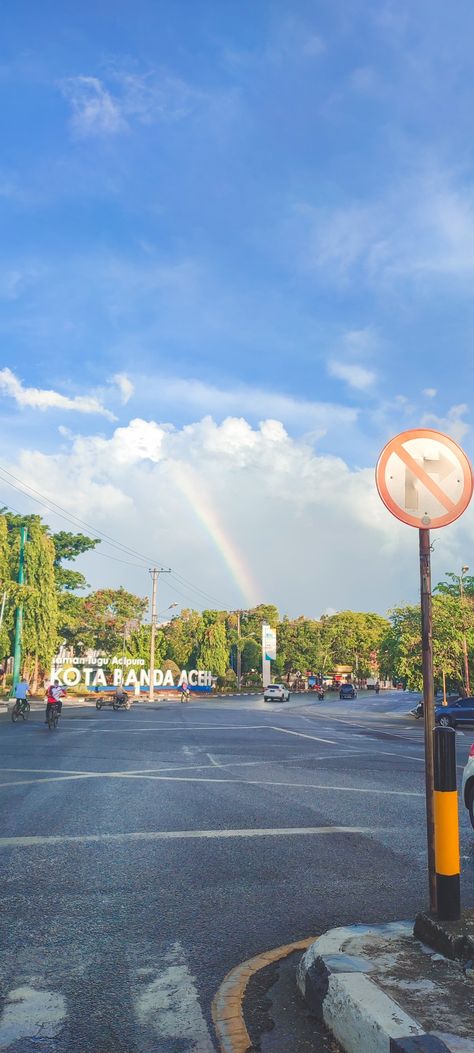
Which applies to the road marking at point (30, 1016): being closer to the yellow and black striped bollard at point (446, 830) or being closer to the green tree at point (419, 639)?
the yellow and black striped bollard at point (446, 830)

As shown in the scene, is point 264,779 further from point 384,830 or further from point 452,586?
point 452,586

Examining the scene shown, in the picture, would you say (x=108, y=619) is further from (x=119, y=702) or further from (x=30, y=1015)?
(x=30, y=1015)

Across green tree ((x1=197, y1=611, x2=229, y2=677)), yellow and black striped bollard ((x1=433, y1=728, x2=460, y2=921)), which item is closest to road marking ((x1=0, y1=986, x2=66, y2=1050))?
yellow and black striped bollard ((x1=433, y1=728, x2=460, y2=921))

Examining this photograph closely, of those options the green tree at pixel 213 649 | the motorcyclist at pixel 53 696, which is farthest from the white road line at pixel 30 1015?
the green tree at pixel 213 649

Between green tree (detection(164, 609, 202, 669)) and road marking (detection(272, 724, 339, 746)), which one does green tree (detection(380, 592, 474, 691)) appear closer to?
road marking (detection(272, 724, 339, 746))

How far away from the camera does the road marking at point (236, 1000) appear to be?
119 inches

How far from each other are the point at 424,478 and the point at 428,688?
1.25 m

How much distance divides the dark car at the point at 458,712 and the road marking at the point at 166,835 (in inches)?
1021

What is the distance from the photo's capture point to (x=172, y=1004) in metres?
3.38

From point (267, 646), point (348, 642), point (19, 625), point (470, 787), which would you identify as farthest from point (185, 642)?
point (470, 787)

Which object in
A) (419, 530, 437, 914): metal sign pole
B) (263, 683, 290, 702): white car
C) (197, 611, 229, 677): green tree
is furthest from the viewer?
(197, 611, 229, 677): green tree

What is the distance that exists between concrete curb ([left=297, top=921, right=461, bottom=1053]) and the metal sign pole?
0.41m

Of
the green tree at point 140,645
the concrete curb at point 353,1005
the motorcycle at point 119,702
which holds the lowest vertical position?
the motorcycle at point 119,702

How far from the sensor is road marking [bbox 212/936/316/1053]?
302cm
